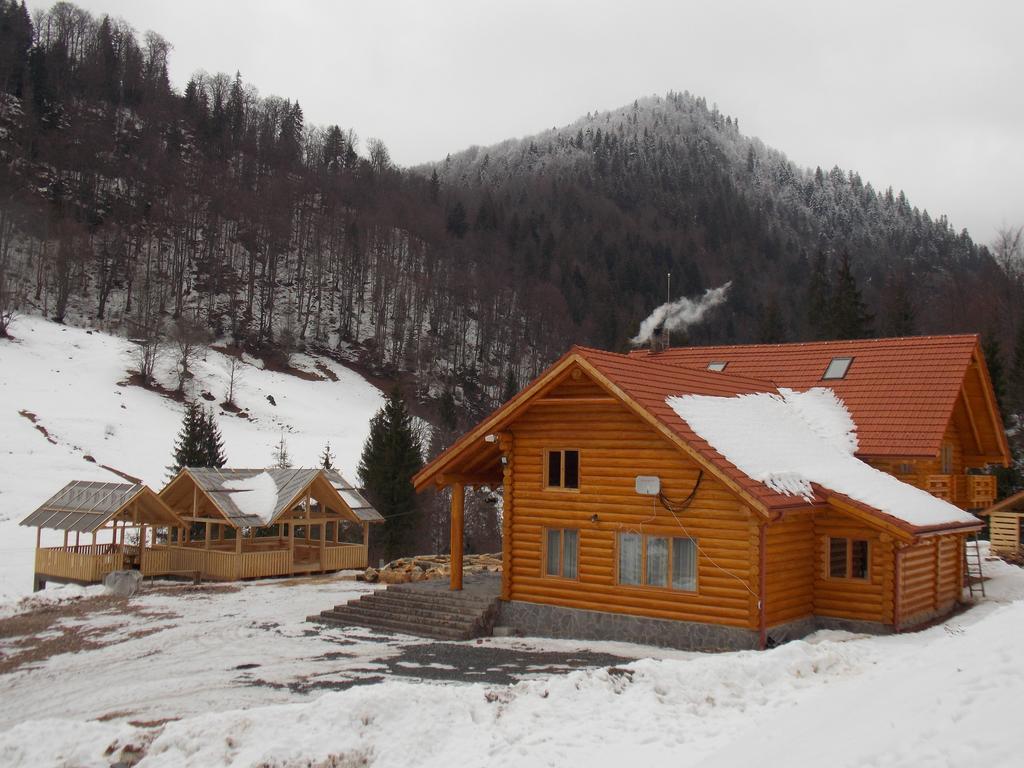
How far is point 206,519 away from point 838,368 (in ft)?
67.9

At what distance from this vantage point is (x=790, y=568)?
58.4 ft

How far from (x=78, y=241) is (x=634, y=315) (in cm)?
5700

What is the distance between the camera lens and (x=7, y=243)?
224ft

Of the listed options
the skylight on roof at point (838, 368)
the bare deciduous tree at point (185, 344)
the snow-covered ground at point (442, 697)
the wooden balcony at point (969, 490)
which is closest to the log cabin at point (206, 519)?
the snow-covered ground at point (442, 697)

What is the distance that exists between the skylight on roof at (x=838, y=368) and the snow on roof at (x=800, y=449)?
1.30 meters

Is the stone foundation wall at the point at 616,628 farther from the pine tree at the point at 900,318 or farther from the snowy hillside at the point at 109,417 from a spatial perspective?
the pine tree at the point at 900,318

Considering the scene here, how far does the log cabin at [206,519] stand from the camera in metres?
28.2

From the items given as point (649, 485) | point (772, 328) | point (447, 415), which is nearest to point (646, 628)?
point (649, 485)

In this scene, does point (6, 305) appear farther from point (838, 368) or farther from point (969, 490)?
point (969, 490)

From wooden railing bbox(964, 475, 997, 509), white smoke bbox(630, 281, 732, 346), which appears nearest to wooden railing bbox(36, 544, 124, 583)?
white smoke bbox(630, 281, 732, 346)

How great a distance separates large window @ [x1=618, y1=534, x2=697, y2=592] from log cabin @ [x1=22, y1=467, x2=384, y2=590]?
558 inches

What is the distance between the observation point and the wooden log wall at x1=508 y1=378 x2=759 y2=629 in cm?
1695

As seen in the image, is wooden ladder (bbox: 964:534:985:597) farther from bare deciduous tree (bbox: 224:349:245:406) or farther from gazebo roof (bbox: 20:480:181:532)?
bare deciduous tree (bbox: 224:349:245:406)

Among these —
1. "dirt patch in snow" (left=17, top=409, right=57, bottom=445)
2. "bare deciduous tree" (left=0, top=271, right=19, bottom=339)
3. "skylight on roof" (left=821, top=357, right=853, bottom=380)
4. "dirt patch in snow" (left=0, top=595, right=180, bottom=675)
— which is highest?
"bare deciduous tree" (left=0, top=271, right=19, bottom=339)
